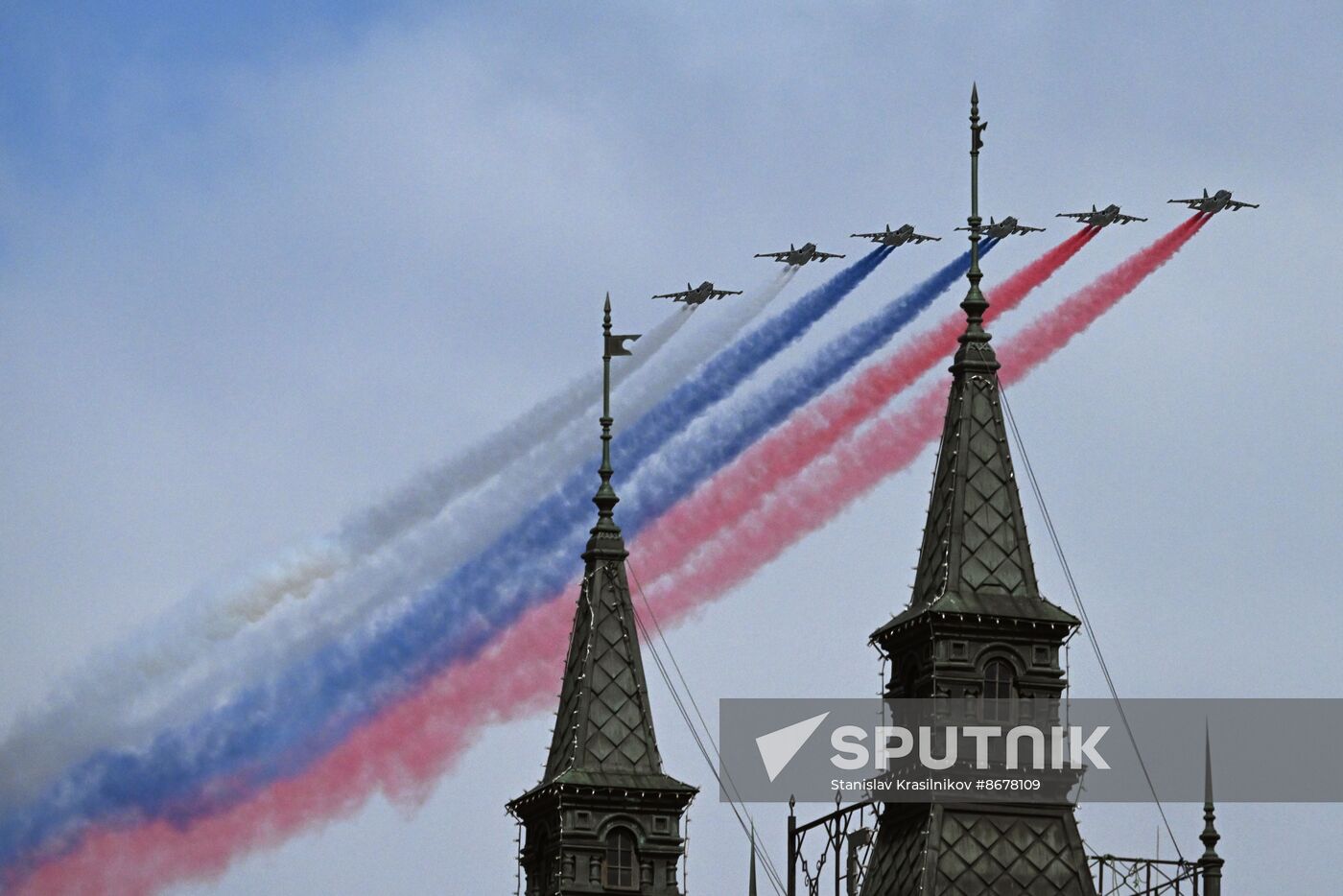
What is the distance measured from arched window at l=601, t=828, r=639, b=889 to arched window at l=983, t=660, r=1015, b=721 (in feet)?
42.9

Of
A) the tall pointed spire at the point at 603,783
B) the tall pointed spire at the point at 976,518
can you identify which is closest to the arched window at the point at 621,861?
the tall pointed spire at the point at 603,783

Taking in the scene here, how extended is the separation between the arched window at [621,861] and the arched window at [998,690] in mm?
13089

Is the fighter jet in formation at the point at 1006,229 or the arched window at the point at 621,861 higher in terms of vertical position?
the fighter jet in formation at the point at 1006,229

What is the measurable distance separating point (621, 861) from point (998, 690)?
14.1 m

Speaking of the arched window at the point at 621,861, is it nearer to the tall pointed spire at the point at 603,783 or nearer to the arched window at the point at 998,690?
the tall pointed spire at the point at 603,783

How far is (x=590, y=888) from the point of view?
12975 centimetres

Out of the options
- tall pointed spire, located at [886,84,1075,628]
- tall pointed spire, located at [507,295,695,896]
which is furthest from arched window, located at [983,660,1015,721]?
tall pointed spire, located at [507,295,695,896]

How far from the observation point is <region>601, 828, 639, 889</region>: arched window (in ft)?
427

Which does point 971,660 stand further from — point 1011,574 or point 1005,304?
point 1005,304

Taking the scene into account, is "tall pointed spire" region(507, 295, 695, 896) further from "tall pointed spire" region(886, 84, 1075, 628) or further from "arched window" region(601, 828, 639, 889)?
"tall pointed spire" region(886, 84, 1075, 628)

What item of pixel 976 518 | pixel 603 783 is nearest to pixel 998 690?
pixel 976 518

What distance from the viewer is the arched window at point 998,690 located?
126m

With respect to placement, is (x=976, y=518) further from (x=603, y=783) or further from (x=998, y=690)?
(x=603, y=783)

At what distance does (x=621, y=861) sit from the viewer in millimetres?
130625
